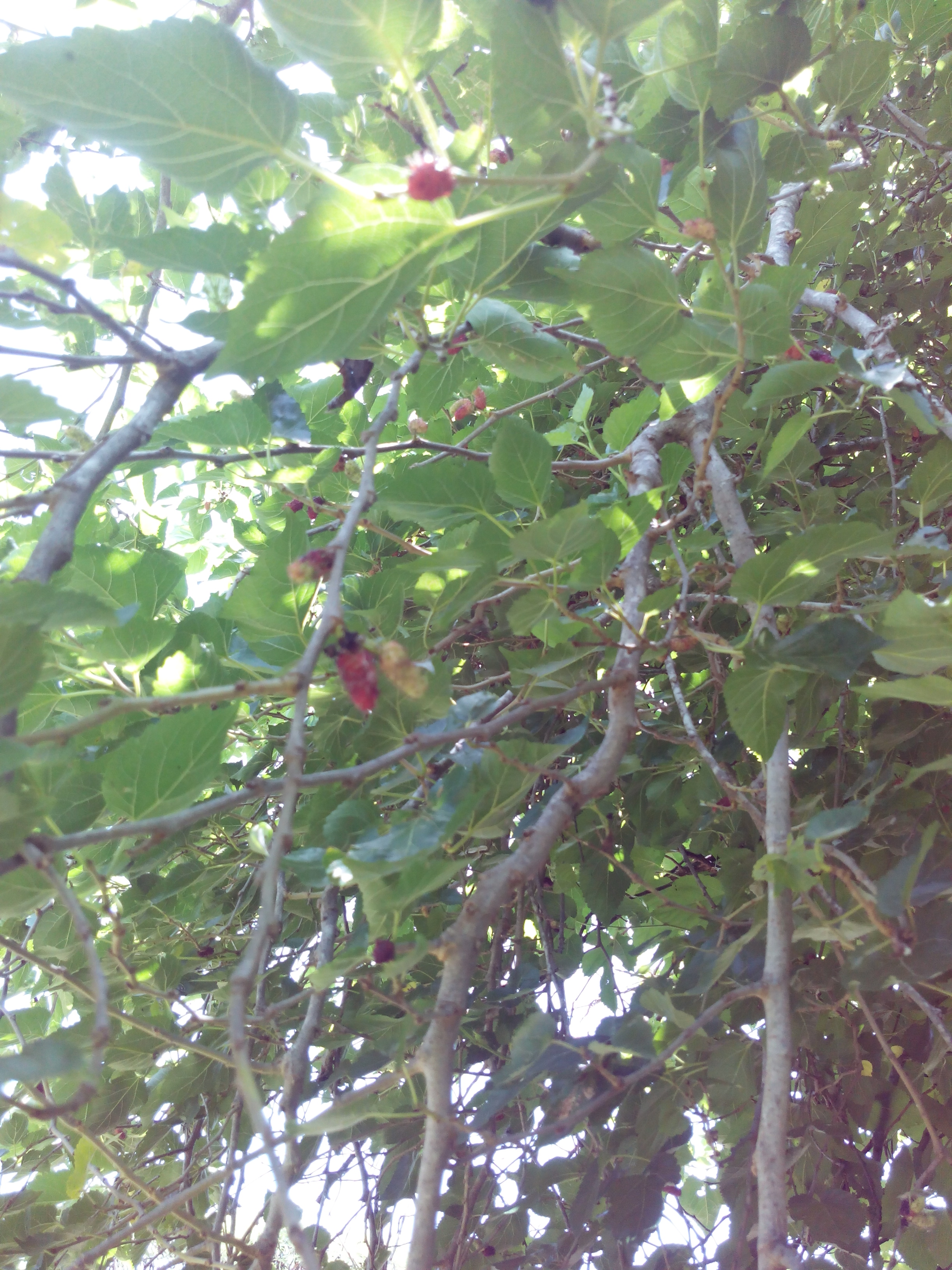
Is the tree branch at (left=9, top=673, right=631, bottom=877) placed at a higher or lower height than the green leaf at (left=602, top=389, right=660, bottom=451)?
lower

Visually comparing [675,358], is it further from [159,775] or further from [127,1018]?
[127,1018]

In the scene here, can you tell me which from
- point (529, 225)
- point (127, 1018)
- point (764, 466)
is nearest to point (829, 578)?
point (764, 466)

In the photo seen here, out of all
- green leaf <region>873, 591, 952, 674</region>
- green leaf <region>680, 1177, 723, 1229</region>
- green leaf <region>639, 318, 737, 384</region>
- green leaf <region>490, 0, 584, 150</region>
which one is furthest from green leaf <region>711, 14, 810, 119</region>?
green leaf <region>680, 1177, 723, 1229</region>

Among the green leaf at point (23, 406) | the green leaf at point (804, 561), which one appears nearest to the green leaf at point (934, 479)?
the green leaf at point (804, 561)

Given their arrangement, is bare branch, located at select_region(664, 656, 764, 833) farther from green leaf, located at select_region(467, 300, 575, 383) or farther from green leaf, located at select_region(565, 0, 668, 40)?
green leaf, located at select_region(565, 0, 668, 40)

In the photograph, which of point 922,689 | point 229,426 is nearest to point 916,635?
point 922,689

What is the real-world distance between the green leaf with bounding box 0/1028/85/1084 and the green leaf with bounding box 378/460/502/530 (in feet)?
1.86

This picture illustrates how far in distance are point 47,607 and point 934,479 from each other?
960 mm

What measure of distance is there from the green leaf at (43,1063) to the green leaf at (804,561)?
2.13 feet

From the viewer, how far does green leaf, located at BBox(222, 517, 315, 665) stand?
0.79 metres

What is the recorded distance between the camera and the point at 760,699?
80cm

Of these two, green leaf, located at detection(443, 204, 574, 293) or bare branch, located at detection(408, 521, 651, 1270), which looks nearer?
bare branch, located at detection(408, 521, 651, 1270)

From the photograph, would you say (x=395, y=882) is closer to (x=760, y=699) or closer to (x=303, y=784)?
(x=303, y=784)

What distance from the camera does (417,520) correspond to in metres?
0.90
